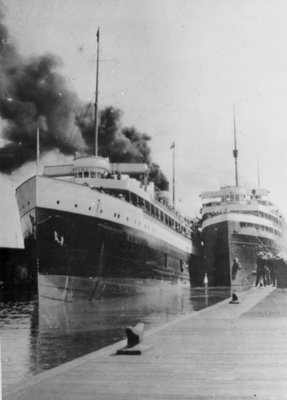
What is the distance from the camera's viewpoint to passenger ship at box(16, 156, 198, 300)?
18.2 meters

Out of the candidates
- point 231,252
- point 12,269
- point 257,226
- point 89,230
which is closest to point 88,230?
point 89,230

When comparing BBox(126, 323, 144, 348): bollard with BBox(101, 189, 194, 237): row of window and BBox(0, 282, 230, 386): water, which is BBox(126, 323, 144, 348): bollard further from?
BBox(101, 189, 194, 237): row of window

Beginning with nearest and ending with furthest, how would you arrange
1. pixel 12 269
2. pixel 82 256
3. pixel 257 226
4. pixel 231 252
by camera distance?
1. pixel 82 256
2. pixel 231 252
3. pixel 257 226
4. pixel 12 269

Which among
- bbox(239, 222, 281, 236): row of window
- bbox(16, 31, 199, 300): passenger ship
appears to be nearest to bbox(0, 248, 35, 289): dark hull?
bbox(16, 31, 199, 300): passenger ship

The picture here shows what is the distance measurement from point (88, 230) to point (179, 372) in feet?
50.1

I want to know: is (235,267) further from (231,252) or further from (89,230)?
(89,230)

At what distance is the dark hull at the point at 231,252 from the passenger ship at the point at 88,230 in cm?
771

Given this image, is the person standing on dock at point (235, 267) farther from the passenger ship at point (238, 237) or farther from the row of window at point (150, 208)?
the row of window at point (150, 208)

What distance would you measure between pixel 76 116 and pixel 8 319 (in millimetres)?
8425

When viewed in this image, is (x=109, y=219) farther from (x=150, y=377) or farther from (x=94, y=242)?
(x=150, y=377)

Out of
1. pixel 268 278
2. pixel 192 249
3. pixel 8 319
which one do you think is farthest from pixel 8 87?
pixel 192 249

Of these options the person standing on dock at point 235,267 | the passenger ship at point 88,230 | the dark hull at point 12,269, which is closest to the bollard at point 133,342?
the passenger ship at point 88,230

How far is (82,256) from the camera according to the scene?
61.4 ft

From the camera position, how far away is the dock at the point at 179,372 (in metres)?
3.34
